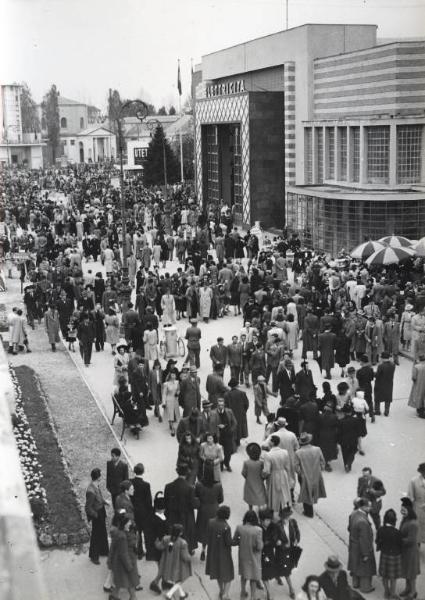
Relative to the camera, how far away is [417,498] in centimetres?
1052

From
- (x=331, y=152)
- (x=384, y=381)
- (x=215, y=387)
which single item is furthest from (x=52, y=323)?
(x=331, y=152)

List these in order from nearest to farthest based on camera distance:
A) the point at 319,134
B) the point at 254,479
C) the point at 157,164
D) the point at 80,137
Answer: the point at 254,479
the point at 319,134
the point at 157,164
the point at 80,137

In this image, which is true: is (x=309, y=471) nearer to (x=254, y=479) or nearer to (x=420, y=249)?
(x=254, y=479)

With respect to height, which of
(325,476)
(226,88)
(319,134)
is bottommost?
(325,476)

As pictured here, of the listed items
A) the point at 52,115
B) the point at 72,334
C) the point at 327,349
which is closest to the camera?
the point at 327,349

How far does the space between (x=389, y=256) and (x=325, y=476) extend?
1024 cm

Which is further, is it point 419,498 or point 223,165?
point 223,165

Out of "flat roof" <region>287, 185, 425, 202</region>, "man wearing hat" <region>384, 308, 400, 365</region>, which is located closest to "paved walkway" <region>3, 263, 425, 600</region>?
"man wearing hat" <region>384, 308, 400, 365</region>

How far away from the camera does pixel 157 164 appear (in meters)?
63.2

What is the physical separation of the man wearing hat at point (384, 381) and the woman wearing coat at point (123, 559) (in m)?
6.89

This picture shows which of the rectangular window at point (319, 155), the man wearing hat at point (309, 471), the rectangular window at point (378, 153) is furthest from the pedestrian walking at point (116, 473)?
the rectangular window at point (319, 155)

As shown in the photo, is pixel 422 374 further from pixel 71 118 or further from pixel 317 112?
pixel 71 118

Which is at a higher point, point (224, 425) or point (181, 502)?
point (224, 425)

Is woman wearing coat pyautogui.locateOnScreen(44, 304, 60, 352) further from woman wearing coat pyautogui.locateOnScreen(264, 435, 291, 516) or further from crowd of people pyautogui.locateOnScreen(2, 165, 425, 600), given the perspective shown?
woman wearing coat pyautogui.locateOnScreen(264, 435, 291, 516)
